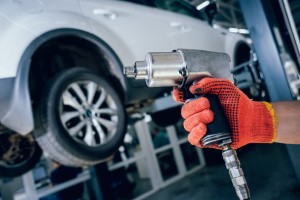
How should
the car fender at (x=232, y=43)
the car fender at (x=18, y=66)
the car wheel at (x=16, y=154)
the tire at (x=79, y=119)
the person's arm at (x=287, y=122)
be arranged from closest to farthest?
the person's arm at (x=287, y=122) < the car fender at (x=18, y=66) < the tire at (x=79, y=119) < the car wheel at (x=16, y=154) < the car fender at (x=232, y=43)

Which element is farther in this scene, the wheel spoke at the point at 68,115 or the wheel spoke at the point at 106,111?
the wheel spoke at the point at 106,111

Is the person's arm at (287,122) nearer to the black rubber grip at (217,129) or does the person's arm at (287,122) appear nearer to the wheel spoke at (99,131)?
the black rubber grip at (217,129)

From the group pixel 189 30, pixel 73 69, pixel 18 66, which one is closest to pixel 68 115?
pixel 73 69

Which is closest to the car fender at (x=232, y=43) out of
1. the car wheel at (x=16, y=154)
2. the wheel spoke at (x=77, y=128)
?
the wheel spoke at (x=77, y=128)

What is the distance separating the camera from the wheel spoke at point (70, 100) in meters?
1.97

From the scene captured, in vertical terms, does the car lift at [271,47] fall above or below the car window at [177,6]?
below

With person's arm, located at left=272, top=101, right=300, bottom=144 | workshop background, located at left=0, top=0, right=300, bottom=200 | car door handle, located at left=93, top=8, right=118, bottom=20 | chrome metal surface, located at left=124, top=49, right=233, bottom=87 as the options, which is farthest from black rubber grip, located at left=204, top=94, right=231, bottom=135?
car door handle, located at left=93, top=8, right=118, bottom=20

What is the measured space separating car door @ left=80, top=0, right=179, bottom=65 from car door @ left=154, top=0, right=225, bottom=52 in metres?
0.23

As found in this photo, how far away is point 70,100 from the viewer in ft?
6.55

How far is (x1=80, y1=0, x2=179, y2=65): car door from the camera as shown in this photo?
205 cm

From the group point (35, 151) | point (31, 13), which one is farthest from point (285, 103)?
point (35, 151)

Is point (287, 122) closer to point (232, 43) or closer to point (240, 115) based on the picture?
point (240, 115)

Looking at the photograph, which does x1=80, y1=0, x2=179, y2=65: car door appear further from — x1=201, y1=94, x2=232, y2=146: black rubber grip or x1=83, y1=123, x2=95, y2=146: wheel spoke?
x1=201, y1=94, x2=232, y2=146: black rubber grip

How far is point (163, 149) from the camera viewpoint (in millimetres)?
6395
